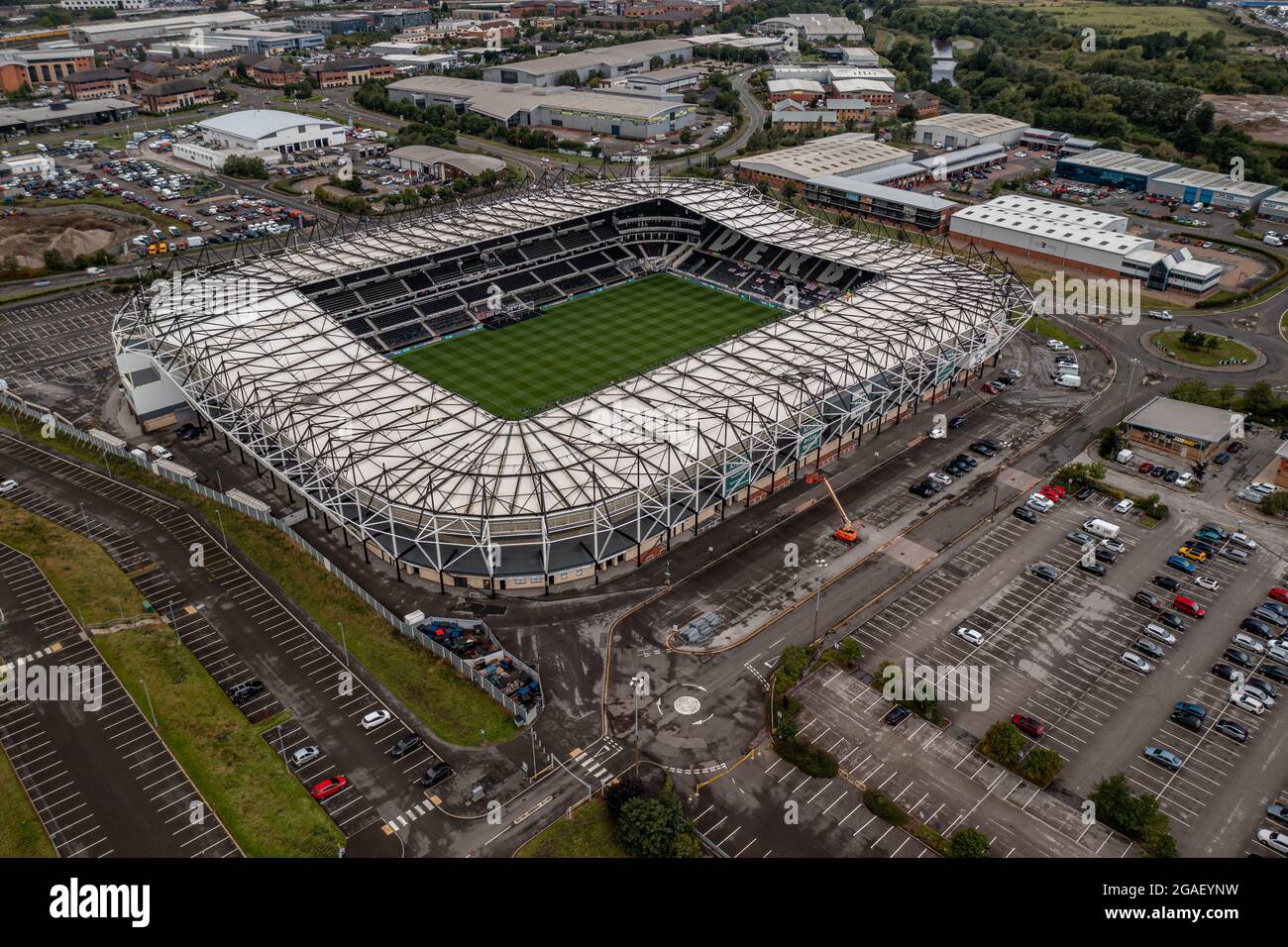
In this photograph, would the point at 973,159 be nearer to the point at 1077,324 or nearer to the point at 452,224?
the point at 1077,324

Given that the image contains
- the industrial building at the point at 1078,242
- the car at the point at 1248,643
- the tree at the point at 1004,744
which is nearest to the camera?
the tree at the point at 1004,744

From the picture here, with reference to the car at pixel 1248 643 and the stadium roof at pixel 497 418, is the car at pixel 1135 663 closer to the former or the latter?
the car at pixel 1248 643

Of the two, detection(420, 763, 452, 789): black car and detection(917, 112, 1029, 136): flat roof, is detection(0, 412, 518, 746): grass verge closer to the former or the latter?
detection(420, 763, 452, 789): black car

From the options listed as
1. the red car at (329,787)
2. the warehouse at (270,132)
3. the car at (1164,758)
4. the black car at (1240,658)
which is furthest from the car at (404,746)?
the warehouse at (270,132)

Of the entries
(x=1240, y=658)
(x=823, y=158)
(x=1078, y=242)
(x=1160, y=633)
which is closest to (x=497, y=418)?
(x=1160, y=633)

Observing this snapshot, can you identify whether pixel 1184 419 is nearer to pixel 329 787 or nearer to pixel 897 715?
pixel 897 715

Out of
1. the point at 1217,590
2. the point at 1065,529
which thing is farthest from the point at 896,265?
the point at 1217,590
